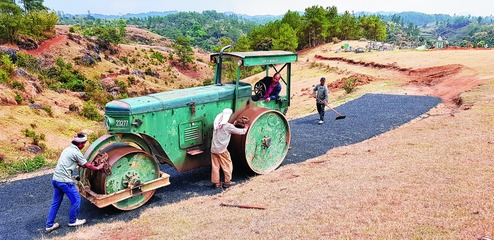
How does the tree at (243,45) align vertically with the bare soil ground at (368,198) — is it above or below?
above

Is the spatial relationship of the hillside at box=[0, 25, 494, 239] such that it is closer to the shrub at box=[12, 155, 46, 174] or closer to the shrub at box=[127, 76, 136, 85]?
the shrub at box=[12, 155, 46, 174]

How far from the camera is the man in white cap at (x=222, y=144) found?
26.3 ft

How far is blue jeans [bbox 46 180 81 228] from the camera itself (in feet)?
21.4

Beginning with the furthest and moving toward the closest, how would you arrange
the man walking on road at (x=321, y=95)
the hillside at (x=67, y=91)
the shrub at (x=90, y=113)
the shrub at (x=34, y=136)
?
the shrub at (x=90, y=113) → the hillside at (x=67, y=91) → the shrub at (x=34, y=136) → the man walking on road at (x=321, y=95)

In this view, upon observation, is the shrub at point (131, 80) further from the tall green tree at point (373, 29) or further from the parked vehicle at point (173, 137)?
the parked vehicle at point (173, 137)

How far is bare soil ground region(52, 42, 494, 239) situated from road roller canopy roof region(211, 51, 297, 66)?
8.57ft

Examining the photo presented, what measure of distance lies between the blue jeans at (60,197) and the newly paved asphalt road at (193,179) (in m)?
0.21

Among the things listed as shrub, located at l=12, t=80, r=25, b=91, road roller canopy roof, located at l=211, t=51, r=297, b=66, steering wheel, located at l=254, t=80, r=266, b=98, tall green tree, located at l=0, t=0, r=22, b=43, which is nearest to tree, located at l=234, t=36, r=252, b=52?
tall green tree, located at l=0, t=0, r=22, b=43

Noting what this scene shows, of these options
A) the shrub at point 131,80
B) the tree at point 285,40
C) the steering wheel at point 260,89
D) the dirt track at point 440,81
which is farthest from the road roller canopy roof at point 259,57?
the shrub at point 131,80

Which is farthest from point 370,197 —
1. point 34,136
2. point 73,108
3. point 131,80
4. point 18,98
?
point 131,80

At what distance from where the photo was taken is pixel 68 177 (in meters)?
6.54

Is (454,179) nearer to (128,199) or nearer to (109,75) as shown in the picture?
(128,199)

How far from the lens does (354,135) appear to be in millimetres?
12430

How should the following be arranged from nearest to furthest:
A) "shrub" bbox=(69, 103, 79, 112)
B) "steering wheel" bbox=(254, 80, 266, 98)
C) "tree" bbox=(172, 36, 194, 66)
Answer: "steering wheel" bbox=(254, 80, 266, 98), "shrub" bbox=(69, 103, 79, 112), "tree" bbox=(172, 36, 194, 66)
